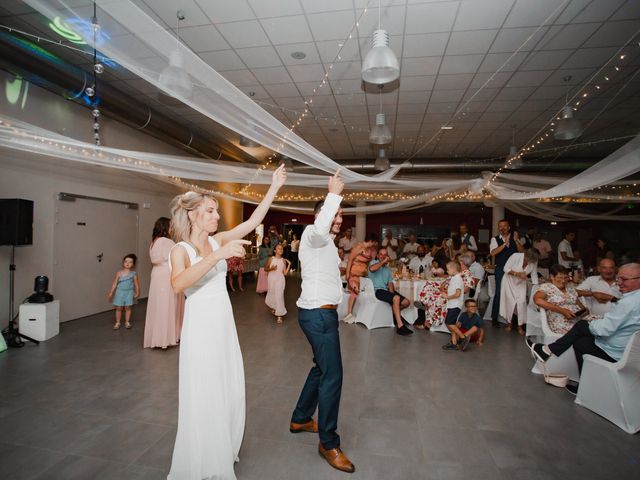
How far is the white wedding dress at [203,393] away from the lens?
5.83 ft

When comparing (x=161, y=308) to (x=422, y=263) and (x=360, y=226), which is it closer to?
(x=422, y=263)

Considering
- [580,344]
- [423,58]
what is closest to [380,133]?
[423,58]

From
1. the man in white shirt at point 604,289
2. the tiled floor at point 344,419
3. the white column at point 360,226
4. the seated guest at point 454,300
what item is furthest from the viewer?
the white column at point 360,226

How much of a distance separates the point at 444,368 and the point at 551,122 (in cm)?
516

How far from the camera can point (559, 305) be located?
12.4ft

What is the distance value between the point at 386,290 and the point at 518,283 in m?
2.00

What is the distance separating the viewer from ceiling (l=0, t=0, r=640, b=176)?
134 inches

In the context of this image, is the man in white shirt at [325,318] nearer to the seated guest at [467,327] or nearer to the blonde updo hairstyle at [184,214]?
the blonde updo hairstyle at [184,214]

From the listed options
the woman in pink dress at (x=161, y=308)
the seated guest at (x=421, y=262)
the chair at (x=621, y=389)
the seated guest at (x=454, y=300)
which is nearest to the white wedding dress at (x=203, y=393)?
the woman in pink dress at (x=161, y=308)

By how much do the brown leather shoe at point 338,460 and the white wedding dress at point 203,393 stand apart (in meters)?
0.58

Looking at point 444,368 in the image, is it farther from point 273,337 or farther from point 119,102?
point 119,102

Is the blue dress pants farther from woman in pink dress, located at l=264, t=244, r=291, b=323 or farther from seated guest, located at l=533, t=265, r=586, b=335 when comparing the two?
woman in pink dress, located at l=264, t=244, r=291, b=323

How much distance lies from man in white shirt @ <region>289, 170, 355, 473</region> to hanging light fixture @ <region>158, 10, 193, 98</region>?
3.55 feet

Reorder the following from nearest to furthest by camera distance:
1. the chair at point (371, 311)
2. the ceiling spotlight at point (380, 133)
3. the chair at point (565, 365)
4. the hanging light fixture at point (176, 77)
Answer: the hanging light fixture at point (176, 77), the chair at point (565, 365), the ceiling spotlight at point (380, 133), the chair at point (371, 311)
